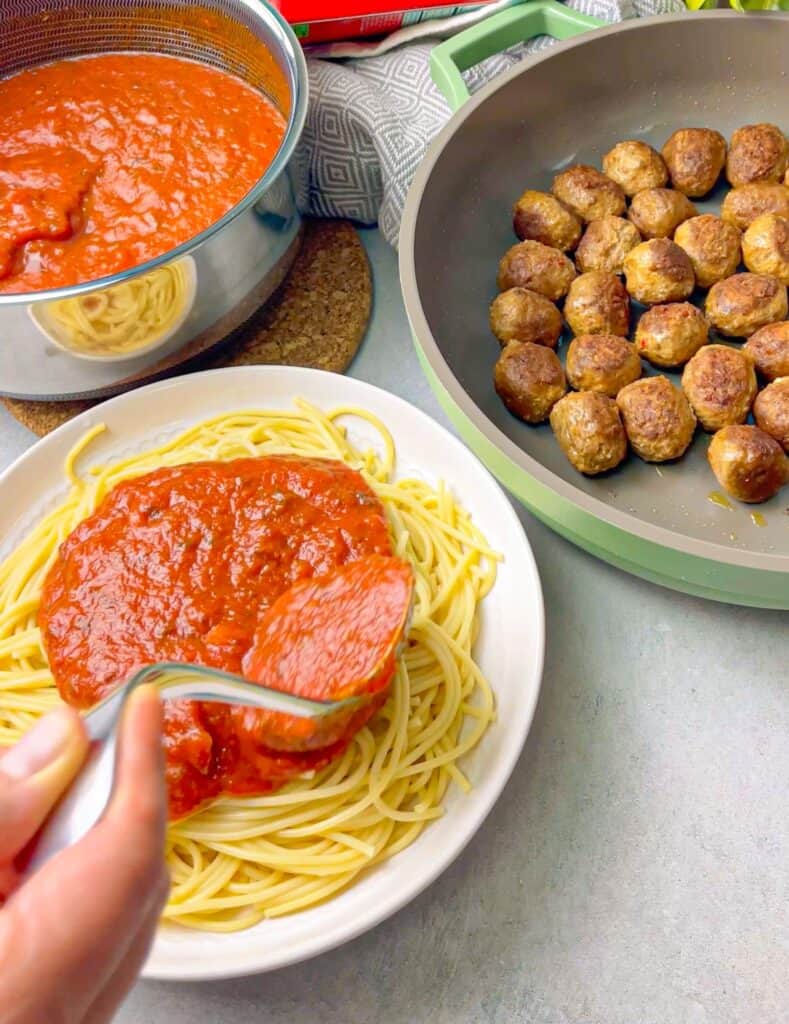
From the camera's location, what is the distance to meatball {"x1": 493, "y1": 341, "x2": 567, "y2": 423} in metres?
1.98

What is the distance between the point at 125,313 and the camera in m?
1.89

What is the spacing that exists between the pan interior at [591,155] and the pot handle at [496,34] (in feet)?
0.28

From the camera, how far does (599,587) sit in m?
2.01

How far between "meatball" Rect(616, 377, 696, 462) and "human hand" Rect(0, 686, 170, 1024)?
1312 millimetres

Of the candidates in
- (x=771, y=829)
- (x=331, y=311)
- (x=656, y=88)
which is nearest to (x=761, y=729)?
(x=771, y=829)

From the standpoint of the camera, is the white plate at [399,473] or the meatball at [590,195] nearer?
the white plate at [399,473]

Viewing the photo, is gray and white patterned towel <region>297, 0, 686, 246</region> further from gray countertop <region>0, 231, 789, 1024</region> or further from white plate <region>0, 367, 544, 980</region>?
gray countertop <region>0, 231, 789, 1024</region>

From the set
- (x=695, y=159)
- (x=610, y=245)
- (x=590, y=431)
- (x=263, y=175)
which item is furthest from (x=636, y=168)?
(x=263, y=175)

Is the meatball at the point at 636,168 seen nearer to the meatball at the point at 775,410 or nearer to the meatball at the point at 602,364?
the meatball at the point at 602,364

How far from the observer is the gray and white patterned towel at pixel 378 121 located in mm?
2342

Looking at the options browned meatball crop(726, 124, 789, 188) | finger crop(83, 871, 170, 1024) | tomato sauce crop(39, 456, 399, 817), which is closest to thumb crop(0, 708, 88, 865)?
finger crop(83, 871, 170, 1024)

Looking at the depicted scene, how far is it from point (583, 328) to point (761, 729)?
96 cm

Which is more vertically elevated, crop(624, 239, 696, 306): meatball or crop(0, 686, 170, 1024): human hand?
crop(0, 686, 170, 1024): human hand

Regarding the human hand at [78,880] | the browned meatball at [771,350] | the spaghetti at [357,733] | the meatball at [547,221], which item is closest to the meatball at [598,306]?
the meatball at [547,221]
